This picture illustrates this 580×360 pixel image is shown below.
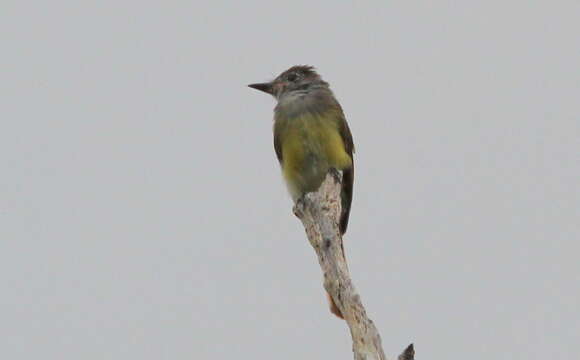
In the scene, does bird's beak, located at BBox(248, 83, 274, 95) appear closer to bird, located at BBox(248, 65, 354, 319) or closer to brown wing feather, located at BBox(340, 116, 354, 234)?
bird, located at BBox(248, 65, 354, 319)

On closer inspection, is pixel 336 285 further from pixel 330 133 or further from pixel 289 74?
pixel 289 74

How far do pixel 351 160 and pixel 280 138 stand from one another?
0.80 metres

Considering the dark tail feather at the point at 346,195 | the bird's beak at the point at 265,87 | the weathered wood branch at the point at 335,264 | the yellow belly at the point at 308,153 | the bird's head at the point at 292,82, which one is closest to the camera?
the weathered wood branch at the point at 335,264

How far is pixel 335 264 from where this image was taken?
719cm

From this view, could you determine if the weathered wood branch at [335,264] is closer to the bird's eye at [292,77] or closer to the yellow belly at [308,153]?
the yellow belly at [308,153]

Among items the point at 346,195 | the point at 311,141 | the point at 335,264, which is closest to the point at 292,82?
the point at 311,141

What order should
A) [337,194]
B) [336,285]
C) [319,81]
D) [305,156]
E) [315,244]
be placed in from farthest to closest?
[319,81] → [305,156] → [337,194] → [315,244] → [336,285]

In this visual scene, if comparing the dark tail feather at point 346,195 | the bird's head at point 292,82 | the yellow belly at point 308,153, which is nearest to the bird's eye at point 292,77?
the bird's head at point 292,82

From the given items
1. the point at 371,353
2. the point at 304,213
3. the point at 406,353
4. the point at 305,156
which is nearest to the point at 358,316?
the point at 371,353

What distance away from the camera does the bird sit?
9922 mm

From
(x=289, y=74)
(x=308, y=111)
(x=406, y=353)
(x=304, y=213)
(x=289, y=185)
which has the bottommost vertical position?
(x=406, y=353)

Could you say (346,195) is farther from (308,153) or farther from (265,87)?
(265,87)

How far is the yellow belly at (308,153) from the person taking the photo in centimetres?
990

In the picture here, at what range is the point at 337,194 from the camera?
27.1 feet
